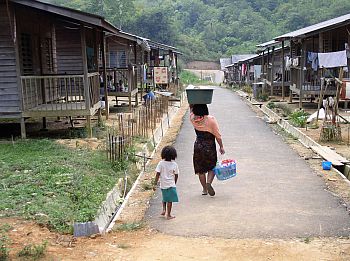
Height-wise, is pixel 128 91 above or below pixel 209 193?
above

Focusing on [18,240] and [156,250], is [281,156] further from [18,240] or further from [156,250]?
[18,240]

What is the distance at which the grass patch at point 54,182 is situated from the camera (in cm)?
613

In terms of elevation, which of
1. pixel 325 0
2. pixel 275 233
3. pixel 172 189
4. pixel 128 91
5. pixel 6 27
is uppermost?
pixel 325 0

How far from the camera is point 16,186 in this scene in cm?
720

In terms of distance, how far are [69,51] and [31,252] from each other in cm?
1503

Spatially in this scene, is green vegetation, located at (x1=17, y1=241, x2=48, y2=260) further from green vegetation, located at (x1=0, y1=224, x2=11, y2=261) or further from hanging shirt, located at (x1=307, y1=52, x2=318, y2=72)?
hanging shirt, located at (x1=307, y1=52, x2=318, y2=72)

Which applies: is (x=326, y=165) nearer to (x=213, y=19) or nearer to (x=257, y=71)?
(x=257, y=71)

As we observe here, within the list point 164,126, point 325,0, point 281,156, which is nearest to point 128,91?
point 164,126

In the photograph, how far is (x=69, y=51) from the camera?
18.9 m

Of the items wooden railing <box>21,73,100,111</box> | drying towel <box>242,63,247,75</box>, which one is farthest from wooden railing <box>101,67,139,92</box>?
drying towel <box>242,63,247,75</box>

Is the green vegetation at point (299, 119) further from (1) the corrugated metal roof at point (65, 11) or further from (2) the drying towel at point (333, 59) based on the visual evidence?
(1) the corrugated metal roof at point (65, 11)

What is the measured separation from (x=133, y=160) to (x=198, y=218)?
390cm

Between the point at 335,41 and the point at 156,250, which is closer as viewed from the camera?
the point at 156,250

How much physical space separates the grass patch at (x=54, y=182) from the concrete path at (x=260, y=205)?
3.47 ft
